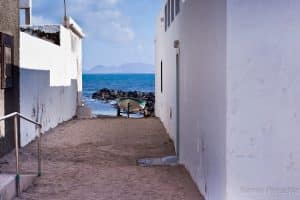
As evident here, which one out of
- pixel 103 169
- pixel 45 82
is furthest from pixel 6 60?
pixel 45 82

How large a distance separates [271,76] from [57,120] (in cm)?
1277

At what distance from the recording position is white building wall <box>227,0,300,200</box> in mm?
4629

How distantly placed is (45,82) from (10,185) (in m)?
8.39

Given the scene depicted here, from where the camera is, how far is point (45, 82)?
567 inches

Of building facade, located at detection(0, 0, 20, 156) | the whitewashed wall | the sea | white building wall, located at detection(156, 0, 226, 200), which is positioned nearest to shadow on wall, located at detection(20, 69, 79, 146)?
the whitewashed wall

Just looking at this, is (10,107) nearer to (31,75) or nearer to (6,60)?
(6,60)

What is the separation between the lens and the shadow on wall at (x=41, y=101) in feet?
37.7

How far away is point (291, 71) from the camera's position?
4680 mm

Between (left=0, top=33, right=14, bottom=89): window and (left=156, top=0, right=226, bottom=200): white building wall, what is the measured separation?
334 cm

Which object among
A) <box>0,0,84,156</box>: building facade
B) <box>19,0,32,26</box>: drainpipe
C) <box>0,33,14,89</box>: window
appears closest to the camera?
<box>0,33,14,89</box>: window

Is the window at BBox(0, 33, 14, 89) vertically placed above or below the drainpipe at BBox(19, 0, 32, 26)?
below

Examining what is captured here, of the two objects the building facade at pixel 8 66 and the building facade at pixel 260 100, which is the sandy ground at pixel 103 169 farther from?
the building facade at pixel 260 100

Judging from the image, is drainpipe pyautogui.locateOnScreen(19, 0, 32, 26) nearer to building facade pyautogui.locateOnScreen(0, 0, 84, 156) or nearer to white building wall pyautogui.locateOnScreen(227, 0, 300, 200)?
building facade pyautogui.locateOnScreen(0, 0, 84, 156)

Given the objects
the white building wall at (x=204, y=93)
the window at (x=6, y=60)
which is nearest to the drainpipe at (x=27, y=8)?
the window at (x=6, y=60)
